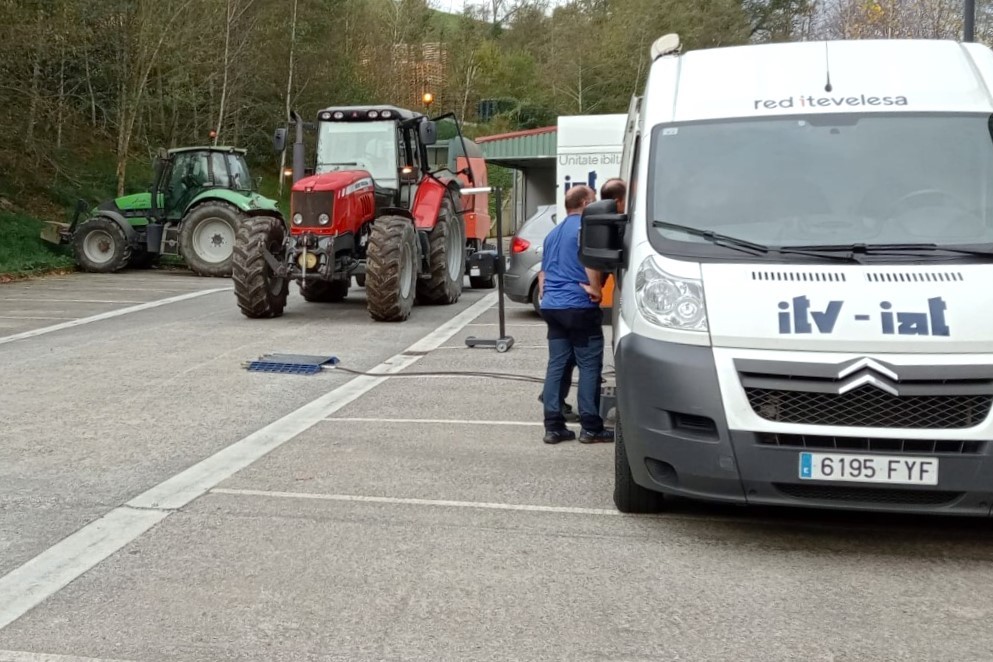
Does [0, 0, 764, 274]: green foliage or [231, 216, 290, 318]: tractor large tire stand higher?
[0, 0, 764, 274]: green foliage

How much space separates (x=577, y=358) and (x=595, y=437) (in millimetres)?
554

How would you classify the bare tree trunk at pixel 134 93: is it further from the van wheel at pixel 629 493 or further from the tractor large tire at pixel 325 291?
the van wheel at pixel 629 493

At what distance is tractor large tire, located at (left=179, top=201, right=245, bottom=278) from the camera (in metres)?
20.4

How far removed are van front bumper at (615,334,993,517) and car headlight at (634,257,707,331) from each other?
0.11 meters

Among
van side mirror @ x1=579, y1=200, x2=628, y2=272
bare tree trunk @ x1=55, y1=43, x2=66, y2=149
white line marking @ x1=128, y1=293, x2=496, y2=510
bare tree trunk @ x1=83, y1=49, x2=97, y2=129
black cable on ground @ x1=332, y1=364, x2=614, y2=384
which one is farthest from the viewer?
bare tree trunk @ x1=83, y1=49, x2=97, y2=129

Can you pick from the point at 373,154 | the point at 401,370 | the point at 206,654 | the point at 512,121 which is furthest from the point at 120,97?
the point at 512,121

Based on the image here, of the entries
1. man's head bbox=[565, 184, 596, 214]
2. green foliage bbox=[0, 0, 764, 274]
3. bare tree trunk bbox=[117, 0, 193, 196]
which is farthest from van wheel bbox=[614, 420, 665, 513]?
bare tree trunk bbox=[117, 0, 193, 196]

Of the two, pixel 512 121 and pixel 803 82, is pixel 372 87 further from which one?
pixel 803 82

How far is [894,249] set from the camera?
15.7 feet

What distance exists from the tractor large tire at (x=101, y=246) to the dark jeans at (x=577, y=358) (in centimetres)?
1677

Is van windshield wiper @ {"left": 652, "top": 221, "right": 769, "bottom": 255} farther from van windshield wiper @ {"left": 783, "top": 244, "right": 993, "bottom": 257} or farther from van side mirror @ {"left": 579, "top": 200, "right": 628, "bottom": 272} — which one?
van side mirror @ {"left": 579, "top": 200, "right": 628, "bottom": 272}

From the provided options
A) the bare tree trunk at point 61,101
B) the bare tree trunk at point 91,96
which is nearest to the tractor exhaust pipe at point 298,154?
the bare tree trunk at point 61,101

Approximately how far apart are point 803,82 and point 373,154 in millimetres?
10332

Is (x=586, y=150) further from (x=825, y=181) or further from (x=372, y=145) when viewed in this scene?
(x=825, y=181)
